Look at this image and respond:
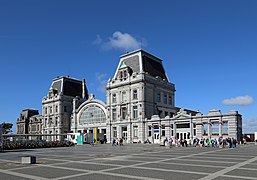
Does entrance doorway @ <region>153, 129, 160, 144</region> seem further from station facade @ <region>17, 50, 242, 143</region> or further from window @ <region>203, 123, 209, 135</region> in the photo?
window @ <region>203, 123, 209, 135</region>

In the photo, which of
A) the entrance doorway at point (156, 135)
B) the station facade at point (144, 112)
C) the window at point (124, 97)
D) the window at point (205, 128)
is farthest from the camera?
the window at point (124, 97)

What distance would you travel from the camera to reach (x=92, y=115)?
251 ft

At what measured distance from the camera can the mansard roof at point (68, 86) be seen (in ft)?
296

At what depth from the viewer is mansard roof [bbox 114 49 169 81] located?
6649 cm

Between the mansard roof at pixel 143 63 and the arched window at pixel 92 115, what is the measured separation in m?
10.9

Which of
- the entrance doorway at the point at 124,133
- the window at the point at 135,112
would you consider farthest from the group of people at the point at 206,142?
the entrance doorway at the point at 124,133

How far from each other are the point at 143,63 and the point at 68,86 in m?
34.5

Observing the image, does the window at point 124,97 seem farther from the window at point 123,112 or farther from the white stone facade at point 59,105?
the white stone facade at point 59,105

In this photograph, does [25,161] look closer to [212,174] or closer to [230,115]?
[212,174]

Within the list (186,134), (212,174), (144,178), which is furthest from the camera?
(186,134)

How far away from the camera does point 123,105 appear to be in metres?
66.8

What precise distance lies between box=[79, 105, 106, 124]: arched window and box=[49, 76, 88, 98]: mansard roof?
13.6 meters

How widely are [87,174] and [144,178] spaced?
3.30 metres

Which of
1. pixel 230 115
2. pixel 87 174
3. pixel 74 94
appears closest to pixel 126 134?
pixel 230 115
